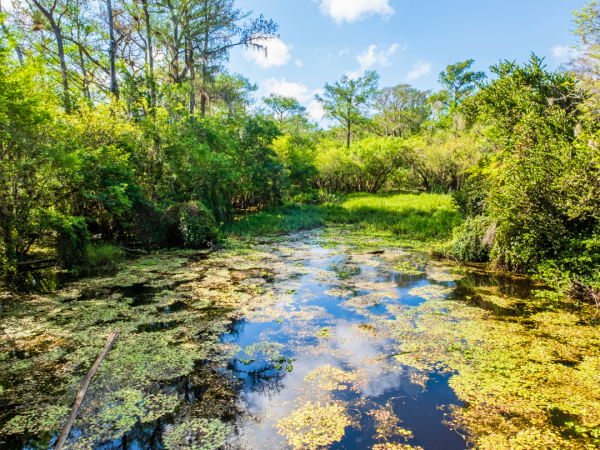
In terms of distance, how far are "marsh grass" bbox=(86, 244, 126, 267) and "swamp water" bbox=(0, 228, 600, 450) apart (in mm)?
1352

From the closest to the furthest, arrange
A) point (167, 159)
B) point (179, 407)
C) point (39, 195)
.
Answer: point (179, 407) < point (39, 195) < point (167, 159)

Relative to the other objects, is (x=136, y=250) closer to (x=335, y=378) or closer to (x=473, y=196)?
(x=335, y=378)

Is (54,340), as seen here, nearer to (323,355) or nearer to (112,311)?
(112,311)

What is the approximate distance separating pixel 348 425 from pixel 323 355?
1.36m

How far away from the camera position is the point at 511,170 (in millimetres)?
7285

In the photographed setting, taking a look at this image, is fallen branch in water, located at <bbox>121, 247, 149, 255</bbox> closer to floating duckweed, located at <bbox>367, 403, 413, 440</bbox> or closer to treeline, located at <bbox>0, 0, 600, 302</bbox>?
treeline, located at <bbox>0, 0, 600, 302</bbox>

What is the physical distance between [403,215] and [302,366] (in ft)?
47.4

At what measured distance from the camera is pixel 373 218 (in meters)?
17.6

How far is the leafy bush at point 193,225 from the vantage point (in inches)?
432

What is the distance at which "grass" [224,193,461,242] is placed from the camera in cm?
1398

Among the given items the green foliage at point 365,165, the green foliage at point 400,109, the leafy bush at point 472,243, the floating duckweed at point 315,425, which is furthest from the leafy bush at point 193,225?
the green foliage at point 400,109

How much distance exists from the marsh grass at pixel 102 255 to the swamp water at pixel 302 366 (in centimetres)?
135

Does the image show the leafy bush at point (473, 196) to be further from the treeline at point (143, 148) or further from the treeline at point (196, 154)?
the treeline at point (143, 148)

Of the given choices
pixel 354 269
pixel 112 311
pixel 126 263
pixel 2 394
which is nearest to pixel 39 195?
pixel 126 263
